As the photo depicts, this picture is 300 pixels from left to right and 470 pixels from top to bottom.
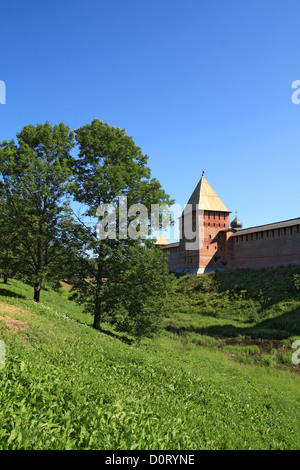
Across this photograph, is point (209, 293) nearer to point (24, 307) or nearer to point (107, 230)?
point (107, 230)

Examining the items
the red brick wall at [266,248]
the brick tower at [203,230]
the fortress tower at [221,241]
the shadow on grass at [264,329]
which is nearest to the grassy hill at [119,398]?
the shadow on grass at [264,329]

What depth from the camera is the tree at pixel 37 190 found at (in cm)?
1203

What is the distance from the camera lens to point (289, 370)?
12312 mm

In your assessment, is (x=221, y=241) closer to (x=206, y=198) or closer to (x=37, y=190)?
(x=206, y=198)

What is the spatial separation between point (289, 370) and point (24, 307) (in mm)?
10209

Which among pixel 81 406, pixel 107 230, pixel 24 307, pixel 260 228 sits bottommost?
pixel 81 406

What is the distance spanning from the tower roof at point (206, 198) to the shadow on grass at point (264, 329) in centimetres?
2019

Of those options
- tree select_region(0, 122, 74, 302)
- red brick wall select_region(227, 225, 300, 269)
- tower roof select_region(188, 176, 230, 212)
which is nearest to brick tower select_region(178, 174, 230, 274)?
tower roof select_region(188, 176, 230, 212)

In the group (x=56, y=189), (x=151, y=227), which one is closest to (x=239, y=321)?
(x=151, y=227)

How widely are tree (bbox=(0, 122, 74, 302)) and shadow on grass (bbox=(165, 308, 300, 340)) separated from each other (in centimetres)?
1113

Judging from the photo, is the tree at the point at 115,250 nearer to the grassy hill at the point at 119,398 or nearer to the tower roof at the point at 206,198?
the grassy hill at the point at 119,398

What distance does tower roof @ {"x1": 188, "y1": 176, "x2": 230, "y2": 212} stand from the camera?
Answer: 40.6 m

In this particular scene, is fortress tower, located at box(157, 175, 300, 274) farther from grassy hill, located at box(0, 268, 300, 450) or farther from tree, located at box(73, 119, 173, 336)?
tree, located at box(73, 119, 173, 336)

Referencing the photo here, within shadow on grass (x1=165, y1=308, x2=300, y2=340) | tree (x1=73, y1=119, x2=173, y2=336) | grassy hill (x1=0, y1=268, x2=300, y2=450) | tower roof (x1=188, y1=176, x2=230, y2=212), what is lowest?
shadow on grass (x1=165, y1=308, x2=300, y2=340)
